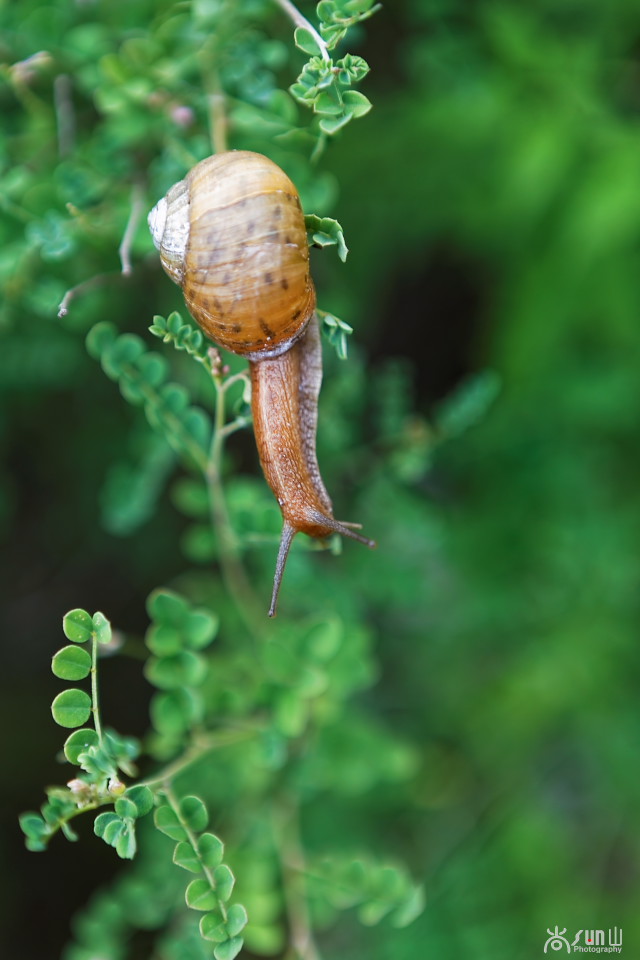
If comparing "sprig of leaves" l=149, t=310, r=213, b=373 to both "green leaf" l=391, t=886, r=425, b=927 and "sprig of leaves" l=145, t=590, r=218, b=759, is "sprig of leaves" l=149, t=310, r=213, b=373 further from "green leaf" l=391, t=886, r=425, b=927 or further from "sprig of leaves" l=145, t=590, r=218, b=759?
"green leaf" l=391, t=886, r=425, b=927

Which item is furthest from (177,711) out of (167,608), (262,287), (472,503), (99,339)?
(472,503)

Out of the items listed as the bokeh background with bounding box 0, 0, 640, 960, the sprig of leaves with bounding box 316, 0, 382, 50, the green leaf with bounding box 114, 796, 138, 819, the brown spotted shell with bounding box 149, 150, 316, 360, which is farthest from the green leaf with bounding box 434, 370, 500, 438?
the green leaf with bounding box 114, 796, 138, 819

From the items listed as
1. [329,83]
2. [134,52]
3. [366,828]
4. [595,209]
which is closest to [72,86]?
[134,52]

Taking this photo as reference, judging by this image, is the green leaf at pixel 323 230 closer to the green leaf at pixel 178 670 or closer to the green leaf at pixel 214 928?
the green leaf at pixel 178 670

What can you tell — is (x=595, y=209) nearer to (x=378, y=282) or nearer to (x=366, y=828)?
(x=378, y=282)

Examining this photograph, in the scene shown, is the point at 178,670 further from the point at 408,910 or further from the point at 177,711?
the point at 408,910

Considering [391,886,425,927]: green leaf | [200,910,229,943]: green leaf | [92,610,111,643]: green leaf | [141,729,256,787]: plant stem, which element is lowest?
[391,886,425,927]: green leaf

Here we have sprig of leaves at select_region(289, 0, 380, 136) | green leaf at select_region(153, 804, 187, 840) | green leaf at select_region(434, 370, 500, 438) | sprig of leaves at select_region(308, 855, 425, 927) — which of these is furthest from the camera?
green leaf at select_region(434, 370, 500, 438)
